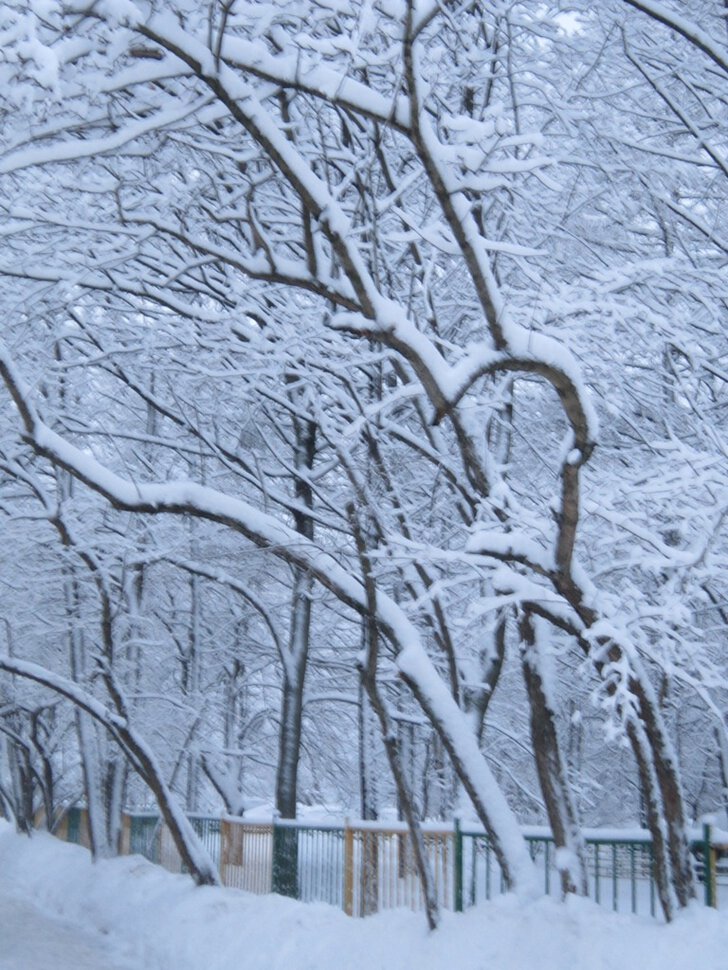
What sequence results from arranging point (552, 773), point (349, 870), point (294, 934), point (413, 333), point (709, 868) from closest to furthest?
point (413, 333)
point (709, 868)
point (552, 773)
point (294, 934)
point (349, 870)

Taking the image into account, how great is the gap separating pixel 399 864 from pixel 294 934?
1.08 m

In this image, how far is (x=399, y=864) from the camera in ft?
37.1

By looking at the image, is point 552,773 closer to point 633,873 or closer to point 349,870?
point 633,873

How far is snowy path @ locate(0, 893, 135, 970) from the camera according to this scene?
517 inches

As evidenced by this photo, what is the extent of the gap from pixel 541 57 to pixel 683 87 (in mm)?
1241

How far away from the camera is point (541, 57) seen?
36.7 ft

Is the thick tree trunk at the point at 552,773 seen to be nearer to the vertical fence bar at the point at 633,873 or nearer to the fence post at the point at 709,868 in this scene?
the vertical fence bar at the point at 633,873

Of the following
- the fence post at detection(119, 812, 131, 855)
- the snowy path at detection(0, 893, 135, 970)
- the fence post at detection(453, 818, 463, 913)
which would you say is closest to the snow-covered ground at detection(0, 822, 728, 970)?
the snowy path at detection(0, 893, 135, 970)

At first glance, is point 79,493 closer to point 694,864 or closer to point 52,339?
point 52,339

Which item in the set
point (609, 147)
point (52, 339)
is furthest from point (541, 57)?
point (52, 339)

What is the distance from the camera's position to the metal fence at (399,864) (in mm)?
9016

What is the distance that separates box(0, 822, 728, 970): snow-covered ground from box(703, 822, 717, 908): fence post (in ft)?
1.25

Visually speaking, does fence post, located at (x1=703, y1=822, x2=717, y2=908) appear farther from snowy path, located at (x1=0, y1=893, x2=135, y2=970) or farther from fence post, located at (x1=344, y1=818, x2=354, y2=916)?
snowy path, located at (x1=0, y1=893, x2=135, y2=970)

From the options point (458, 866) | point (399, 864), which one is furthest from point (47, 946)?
point (458, 866)
